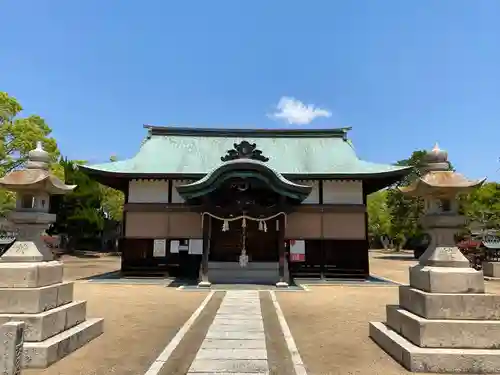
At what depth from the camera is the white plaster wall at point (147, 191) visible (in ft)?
63.3

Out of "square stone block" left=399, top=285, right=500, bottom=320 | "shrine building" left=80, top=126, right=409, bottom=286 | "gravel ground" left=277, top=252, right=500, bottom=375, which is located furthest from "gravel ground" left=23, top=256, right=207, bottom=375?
"square stone block" left=399, top=285, right=500, bottom=320

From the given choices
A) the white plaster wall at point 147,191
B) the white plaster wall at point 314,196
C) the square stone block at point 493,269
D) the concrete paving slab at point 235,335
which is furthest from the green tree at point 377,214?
the concrete paving slab at point 235,335

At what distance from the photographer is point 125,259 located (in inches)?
753

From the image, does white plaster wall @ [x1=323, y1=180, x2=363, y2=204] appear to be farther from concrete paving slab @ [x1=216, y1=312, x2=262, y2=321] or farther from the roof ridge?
concrete paving slab @ [x1=216, y1=312, x2=262, y2=321]

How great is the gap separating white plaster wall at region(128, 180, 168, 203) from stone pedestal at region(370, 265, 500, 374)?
48.4 ft

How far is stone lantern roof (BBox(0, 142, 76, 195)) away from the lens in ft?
23.2

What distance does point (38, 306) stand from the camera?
20.5 feet

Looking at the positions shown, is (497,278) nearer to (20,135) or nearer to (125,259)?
(125,259)

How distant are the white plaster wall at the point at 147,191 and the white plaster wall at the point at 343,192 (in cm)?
842

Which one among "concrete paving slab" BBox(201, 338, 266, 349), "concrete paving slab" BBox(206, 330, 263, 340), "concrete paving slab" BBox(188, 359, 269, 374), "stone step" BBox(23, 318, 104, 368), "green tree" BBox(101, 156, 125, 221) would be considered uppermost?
"green tree" BBox(101, 156, 125, 221)

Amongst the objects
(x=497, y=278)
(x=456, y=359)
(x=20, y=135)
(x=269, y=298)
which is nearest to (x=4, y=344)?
(x=456, y=359)

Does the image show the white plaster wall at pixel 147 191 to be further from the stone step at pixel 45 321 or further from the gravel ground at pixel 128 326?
the stone step at pixel 45 321

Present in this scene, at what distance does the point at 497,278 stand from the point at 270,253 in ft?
41.1

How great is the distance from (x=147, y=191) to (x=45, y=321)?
13.5 m
